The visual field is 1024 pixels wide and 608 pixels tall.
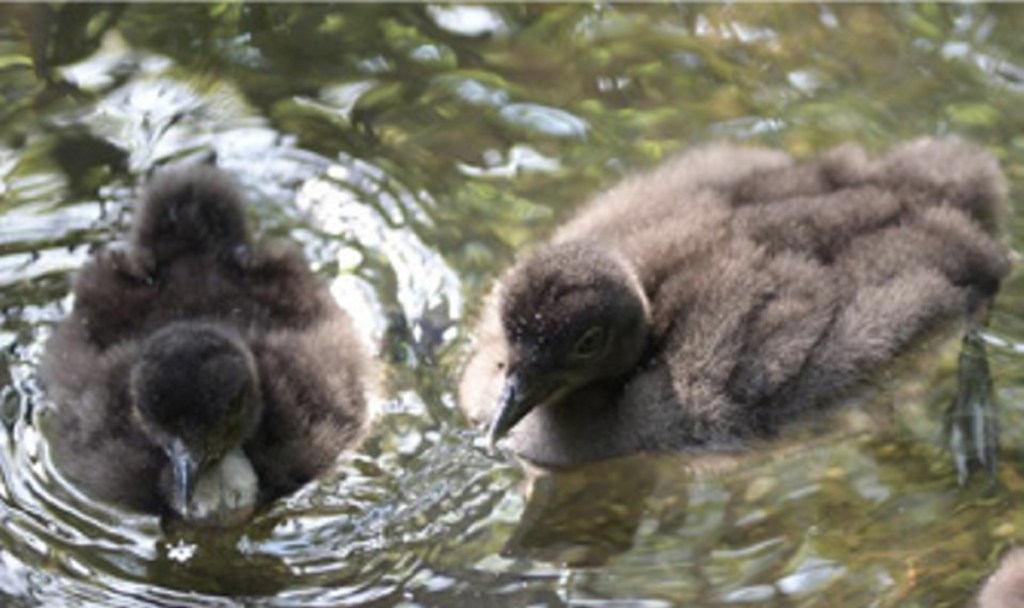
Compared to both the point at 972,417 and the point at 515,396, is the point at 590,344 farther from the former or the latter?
the point at 972,417

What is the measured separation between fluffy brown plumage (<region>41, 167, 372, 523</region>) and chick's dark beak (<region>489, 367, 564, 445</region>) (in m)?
0.46

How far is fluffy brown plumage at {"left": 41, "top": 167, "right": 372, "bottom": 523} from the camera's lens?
5383 millimetres

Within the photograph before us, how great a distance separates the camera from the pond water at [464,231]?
5352mm

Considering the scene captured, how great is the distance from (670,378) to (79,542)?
5.29 ft

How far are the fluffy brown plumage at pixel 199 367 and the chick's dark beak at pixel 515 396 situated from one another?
0.46 meters

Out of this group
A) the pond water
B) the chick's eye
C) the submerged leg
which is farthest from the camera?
the submerged leg

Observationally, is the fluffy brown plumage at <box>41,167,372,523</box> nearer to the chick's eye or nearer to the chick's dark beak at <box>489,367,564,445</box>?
the chick's dark beak at <box>489,367,564,445</box>

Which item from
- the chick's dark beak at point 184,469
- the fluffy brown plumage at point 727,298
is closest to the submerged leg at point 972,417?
the fluffy brown plumage at point 727,298

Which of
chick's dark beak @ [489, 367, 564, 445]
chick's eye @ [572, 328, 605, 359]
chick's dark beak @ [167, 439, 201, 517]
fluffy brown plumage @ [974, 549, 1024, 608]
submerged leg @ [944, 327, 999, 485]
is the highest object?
fluffy brown plumage @ [974, 549, 1024, 608]

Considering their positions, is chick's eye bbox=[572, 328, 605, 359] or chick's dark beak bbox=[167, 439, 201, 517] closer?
chick's dark beak bbox=[167, 439, 201, 517]

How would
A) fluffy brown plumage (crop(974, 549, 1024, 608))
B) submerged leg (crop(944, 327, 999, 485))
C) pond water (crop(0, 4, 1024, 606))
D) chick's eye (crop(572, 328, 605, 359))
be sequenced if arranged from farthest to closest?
submerged leg (crop(944, 327, 999, 485)), chick's eye (crop(572, 328, 605, 359)), pond water (crop(0, 4, 1024, 606)), fluffy brown plumage (crop(974, 549, 1024, 608))

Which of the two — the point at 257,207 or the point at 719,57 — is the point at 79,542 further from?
the point at 719,57

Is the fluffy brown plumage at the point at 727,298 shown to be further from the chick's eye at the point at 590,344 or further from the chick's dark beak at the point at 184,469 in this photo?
the chick's dark beak at the point at 184,469

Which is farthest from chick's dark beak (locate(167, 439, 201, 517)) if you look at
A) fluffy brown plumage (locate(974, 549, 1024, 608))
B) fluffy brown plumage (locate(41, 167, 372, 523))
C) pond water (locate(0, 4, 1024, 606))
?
fluffy brown plumage (locate(974, 549, 1024, 608))
